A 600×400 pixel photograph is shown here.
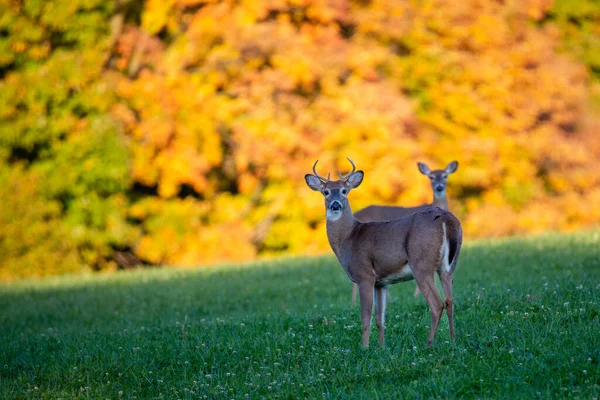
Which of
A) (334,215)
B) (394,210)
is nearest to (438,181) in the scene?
(394,210)

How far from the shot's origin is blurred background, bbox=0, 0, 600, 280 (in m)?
20.3

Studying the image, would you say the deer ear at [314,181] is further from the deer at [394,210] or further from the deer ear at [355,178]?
the deer at [394,210]

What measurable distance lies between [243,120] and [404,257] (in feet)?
44.5

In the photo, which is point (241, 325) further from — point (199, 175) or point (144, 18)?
point (144, 18)

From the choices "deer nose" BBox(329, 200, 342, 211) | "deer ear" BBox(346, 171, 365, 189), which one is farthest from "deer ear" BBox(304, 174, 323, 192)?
"deer nose" BBox(329, 200, 342, 211)

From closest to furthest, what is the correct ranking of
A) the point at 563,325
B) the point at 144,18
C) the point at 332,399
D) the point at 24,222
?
the point at 332,399, the point at 563,325, the point at 24,222, the point at 144,18

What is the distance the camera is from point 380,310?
7352mm

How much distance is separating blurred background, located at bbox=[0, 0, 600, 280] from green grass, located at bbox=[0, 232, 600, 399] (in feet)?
27.0

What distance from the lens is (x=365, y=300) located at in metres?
7.21

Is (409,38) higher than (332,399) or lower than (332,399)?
higher

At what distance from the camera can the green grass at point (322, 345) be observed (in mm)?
6086

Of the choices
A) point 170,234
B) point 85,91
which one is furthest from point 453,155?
point 85,91

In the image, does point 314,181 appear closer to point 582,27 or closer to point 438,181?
point 438,181

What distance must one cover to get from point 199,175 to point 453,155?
613 centimetres
